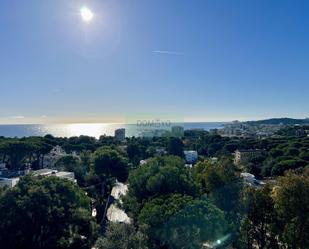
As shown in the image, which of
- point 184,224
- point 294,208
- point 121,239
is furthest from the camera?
point 184,224

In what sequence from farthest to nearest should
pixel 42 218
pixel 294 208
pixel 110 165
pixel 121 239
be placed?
1. pixel 110 165
2. pixel 42 218
3. pixel 294 208
4. pixel 121 239

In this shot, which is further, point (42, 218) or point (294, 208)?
point (42, 218)

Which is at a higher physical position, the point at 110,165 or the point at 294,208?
the point at 294,208

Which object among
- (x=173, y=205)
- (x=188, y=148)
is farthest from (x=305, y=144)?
(x=173, y=205)

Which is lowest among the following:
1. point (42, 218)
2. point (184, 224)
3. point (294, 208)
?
point (42, 218)

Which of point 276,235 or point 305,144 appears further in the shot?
point 305,144

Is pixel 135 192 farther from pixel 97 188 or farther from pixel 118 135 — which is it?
pixel 118 135

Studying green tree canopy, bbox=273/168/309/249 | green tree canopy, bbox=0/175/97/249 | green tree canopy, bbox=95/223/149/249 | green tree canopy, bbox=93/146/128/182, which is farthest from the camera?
green tree canopy, bbox=93/146/128/182

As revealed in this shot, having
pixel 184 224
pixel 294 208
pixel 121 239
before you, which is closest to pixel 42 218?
pixel 121 239

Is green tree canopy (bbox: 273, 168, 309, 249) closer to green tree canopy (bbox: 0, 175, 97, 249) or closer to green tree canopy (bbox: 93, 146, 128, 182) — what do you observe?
green tree canopy (bbox: 0, 175, 97, 249)

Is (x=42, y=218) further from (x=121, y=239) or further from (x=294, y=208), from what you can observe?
(x=294, y=208)

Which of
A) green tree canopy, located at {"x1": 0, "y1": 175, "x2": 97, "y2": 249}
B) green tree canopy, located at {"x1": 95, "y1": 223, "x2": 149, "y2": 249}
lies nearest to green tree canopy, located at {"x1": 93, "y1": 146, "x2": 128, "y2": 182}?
green tree canopy, located at {"x1": 0, "y1": 175, "x2": 97, "y2": 249}
